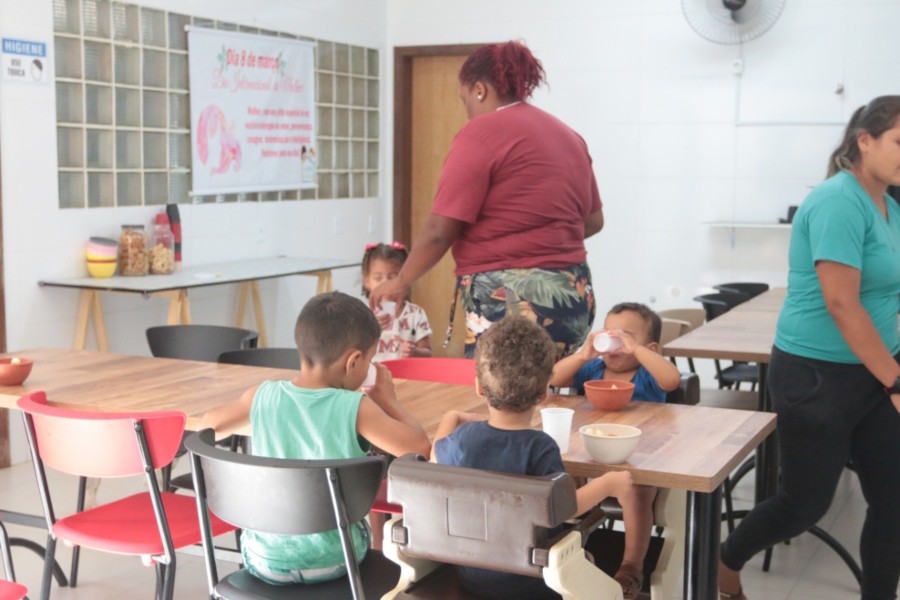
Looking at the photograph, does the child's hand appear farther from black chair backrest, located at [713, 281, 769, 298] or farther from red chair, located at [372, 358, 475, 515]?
black chair backrest, located at [713, 281, 769, 298]

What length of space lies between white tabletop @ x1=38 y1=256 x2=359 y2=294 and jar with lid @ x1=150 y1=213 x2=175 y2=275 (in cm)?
5

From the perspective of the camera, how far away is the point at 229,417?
7.31 ft

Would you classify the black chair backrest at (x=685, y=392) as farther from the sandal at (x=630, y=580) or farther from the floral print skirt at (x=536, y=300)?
the sandal at (x=630, y=580)

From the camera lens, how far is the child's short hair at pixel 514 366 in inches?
75.6

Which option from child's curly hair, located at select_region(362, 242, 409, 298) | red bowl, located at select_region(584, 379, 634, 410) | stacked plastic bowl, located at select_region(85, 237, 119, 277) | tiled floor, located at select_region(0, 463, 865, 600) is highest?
child's curly hair, located at select_region(362, 242, 409, 298)

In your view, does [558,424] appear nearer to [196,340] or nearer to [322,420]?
[322,420]

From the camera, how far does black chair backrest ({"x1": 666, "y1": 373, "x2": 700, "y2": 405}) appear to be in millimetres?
2613

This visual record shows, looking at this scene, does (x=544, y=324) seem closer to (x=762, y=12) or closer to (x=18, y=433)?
(x=18, y=433)

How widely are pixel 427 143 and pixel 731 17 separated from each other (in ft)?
6.70

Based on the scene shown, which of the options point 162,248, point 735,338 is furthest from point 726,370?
point 162,248

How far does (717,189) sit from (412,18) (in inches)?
83.7

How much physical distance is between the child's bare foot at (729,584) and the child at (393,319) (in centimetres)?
121

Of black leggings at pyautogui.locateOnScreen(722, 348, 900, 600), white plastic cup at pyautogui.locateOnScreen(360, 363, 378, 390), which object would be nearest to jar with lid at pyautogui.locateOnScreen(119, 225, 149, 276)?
white plastic cup at pyautogui.locateOnScreen(360, 363, 378, 390)

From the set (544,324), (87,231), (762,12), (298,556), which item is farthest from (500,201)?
(762,12)
